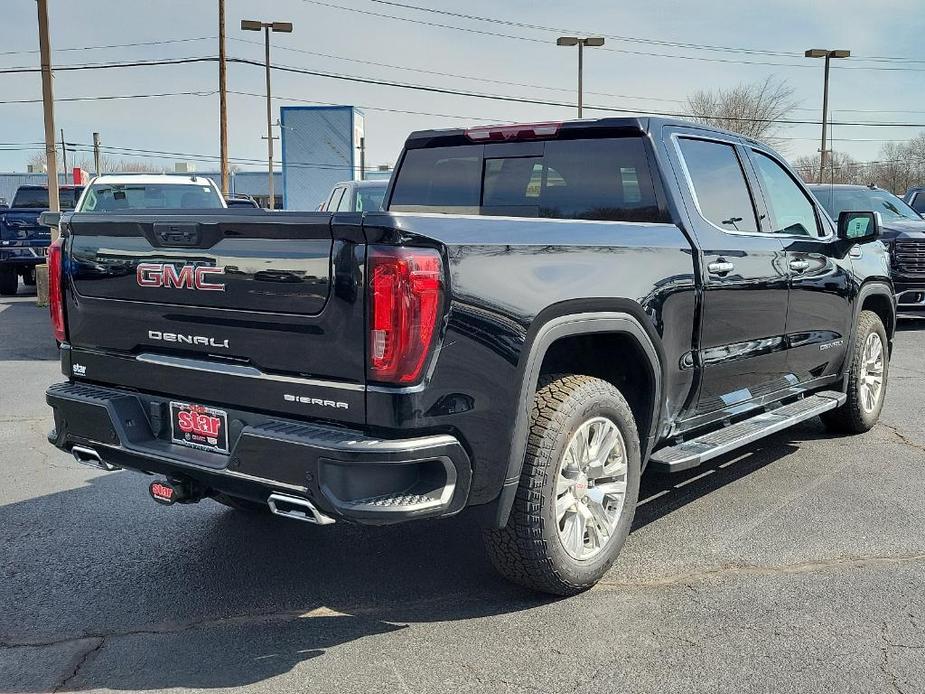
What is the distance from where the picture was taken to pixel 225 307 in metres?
3.28

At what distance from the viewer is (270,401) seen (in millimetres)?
3193

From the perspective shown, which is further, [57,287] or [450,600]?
[57,287]

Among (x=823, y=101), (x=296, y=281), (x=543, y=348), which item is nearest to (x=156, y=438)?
(x=296, y=281)

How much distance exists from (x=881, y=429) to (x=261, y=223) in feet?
17.4

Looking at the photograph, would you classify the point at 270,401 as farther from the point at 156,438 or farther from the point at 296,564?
the point at 296,564

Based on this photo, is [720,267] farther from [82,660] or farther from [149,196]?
[149,196]

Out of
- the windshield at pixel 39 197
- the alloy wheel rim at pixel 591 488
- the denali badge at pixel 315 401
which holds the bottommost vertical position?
the alloy wheel rim at pixel 591 488

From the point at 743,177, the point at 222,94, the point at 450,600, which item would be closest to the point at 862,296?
the point at 743,177

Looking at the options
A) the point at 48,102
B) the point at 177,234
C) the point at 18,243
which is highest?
the point at 48,102

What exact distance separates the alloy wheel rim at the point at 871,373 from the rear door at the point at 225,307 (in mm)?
4486

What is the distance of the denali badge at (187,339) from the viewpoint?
10.9 ft

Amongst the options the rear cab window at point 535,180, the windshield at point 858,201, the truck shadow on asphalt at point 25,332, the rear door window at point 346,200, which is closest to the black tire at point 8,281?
the truck shadow on asphalt at point 25,332

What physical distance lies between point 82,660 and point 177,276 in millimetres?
1396

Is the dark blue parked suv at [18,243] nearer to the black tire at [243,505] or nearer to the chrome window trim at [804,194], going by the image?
the black tire at [243,505]
